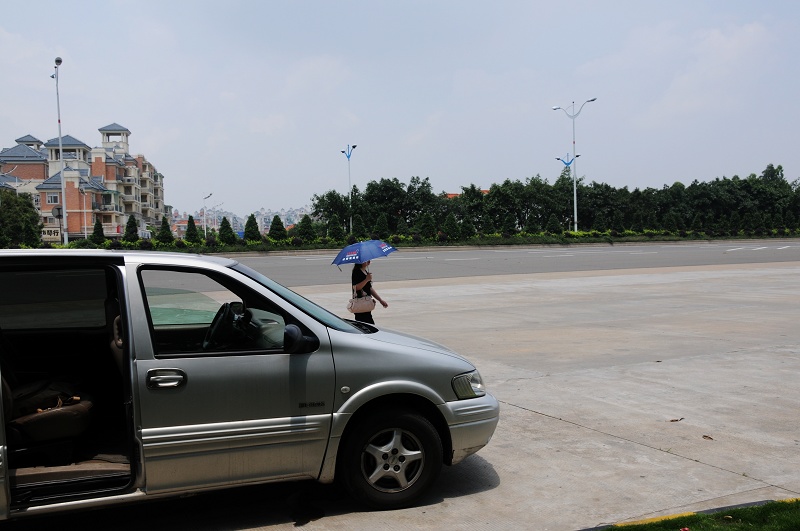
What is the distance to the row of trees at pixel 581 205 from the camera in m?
73.6

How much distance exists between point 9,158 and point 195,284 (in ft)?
397

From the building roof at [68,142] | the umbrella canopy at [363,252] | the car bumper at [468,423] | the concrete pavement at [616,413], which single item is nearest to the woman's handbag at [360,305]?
the umbrella canopy at [363,252]

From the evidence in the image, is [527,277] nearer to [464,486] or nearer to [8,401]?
[464,486]

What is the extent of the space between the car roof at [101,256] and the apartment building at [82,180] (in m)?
93.5

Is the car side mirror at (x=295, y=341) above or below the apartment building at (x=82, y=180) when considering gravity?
below

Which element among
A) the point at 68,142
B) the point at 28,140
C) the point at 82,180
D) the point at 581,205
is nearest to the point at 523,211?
the point at 581,205

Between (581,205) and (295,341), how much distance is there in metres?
83.3

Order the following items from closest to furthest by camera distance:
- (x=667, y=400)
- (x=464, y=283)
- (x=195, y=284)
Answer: (x=195, y=284), (x=667, y=400), (x=464, y=283)

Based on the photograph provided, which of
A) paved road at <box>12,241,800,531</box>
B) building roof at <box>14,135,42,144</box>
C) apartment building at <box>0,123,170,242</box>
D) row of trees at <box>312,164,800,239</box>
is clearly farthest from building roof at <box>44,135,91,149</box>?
paved road at <box>12,241,800,531</box>

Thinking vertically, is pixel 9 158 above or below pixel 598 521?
above

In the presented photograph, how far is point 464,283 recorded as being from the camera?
73.6 feet

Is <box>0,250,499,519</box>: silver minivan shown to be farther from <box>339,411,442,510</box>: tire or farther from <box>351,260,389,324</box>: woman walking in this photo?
<box>351,260,389,324</box>: woman walking

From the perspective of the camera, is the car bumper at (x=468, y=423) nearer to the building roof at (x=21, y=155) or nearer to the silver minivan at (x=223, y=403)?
the silver minivan at (x=223, y=403)

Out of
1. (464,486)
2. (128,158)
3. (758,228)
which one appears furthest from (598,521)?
(128,158)
